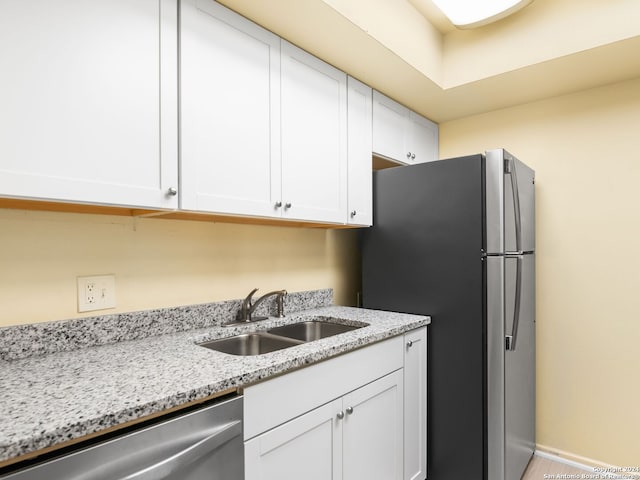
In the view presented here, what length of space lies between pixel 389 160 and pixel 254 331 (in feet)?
4.09

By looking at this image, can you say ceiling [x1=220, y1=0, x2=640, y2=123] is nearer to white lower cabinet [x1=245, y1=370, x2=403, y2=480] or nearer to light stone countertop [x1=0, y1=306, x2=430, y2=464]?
light stone countertop [x1=0, y1=306, x2=430, y2=464]

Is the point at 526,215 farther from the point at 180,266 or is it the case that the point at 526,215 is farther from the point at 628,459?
the point at 180,266

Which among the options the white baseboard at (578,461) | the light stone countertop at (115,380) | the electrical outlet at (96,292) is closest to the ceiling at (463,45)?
the electrical outlet at (96,292)

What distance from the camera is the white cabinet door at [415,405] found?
176cm

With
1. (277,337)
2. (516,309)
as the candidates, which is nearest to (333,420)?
(277,337)

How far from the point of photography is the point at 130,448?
820 millimetres

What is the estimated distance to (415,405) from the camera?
5.96 feet

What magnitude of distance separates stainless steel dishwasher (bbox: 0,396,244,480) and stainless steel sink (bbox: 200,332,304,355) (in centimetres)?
54

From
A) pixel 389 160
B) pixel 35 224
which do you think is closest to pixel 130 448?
pixel 35 224

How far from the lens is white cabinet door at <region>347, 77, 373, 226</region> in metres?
1.95

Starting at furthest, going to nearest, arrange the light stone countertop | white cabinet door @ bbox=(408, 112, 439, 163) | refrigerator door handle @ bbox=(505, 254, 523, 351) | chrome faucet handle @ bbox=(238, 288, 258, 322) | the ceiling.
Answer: white cabinet door @ bbox=(408, 112, 439, 163)
refrigerator door handle @ bbox=(505, 254, 523, 351)
chrome faucet handle @ bbox=(238, 288, 258, 322)
the ceiling
the light stone countertop

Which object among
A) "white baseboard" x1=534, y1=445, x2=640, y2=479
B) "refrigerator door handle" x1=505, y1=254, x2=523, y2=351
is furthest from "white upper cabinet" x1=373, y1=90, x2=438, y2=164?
"white baseboard" x1=534, y1=445, x2=640, y2=479

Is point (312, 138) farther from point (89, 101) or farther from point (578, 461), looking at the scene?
point (578, 461)

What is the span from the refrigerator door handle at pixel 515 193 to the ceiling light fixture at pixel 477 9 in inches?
27.4
